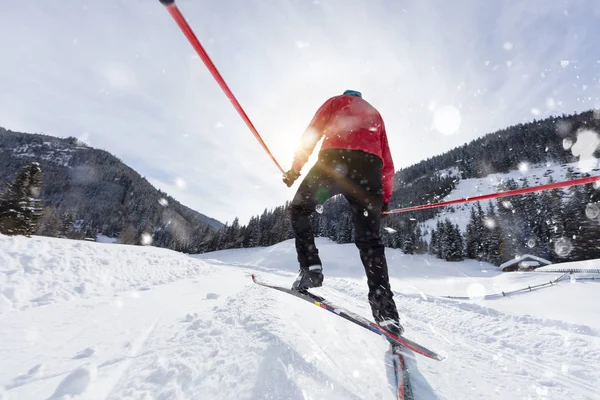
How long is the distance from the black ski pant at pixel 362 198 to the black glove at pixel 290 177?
0.20 m

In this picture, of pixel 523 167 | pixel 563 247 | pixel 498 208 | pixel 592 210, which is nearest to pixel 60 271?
pixel 592 210

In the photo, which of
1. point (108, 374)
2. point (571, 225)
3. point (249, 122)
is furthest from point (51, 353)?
point (571, 225)

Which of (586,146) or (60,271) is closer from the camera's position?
(60,271)

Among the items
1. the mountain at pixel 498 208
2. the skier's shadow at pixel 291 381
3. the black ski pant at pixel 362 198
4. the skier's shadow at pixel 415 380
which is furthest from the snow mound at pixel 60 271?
the mountain at pixel 498 208

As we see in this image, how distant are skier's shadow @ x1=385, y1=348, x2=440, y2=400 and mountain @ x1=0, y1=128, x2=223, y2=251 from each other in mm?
86106

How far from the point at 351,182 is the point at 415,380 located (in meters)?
Result: 1.71

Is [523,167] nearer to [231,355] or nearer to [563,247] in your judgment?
[563,247]

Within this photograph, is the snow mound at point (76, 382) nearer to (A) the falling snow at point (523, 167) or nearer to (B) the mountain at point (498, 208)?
(B) the mountain at point (498, 208)

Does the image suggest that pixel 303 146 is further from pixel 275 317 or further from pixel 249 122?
pixel 275 317

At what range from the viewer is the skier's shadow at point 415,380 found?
1.71 meters

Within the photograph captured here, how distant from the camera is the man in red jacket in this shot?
2.62m

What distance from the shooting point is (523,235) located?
55.2 meters

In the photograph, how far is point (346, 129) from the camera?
2775 mm

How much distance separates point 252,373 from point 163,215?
160m
